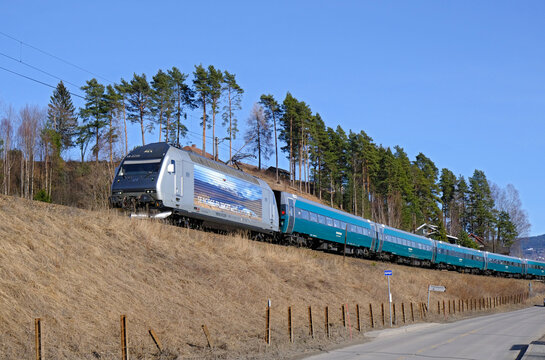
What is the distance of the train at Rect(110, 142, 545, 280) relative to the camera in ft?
77.5

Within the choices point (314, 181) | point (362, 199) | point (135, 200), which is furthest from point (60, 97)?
point (135, 200)

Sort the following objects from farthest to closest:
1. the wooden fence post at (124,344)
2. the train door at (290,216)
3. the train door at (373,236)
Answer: the train door at (373,236) < the train door at (290,216) < the wooden fence post at (124,344)

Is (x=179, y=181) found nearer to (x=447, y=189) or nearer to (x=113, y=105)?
(x=113, y=105)

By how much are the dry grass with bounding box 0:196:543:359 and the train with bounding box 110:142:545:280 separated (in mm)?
1543

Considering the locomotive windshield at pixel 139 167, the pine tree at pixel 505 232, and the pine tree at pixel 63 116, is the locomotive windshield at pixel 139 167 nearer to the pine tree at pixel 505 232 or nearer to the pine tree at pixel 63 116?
the pine tree at pixel 63 116

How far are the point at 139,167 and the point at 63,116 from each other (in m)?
65.1

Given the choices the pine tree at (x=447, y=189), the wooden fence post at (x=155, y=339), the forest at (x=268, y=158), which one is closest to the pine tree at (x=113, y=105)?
the forest at (x=268, y=158)

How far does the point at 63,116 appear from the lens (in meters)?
83.2

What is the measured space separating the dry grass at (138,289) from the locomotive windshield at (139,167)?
108 inches

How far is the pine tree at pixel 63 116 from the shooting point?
79.6m

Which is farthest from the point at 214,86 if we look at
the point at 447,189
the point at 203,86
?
the point at 447,189

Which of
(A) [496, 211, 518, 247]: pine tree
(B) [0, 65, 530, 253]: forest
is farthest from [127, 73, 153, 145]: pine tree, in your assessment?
(A) [496, 211, 518, 247]: pine tree

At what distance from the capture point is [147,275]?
18.2 metres

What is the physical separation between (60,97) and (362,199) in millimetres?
50561
